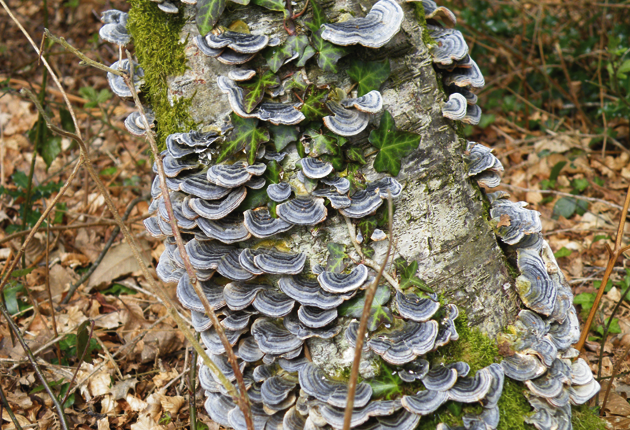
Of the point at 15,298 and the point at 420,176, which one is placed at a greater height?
the point at 420,176

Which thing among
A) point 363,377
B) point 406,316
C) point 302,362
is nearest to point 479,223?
point 406,316

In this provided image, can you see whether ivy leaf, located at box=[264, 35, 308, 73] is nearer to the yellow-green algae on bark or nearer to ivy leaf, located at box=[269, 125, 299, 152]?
ivy leaf, located at box=[269, 125, 299, 152]

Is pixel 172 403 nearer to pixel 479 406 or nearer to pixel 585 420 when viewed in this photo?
pixel 479 406

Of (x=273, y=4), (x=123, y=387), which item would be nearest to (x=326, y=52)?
(x=273, y=4)

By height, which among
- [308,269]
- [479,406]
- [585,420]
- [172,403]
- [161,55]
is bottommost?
[172,403]

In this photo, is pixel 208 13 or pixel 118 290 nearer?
pixel 208 13

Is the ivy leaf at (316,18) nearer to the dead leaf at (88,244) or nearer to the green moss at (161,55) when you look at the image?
the green moss at (161,55)

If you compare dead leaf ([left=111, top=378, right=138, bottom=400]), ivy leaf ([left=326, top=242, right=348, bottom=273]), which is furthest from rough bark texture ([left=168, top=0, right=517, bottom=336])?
dead leaf ([left=111, top=378, right=138, bottom=400])
